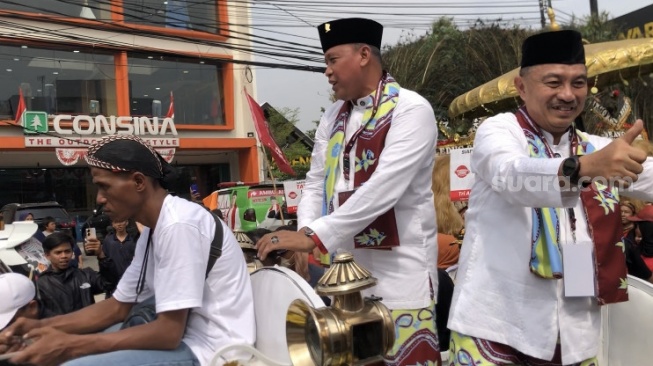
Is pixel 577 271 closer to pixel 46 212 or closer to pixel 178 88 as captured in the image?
pixel 46 212

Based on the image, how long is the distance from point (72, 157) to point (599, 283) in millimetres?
17092

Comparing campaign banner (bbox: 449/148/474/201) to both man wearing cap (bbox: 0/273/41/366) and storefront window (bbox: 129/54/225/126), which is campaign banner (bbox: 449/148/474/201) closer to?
man wearing cap (bbox: 0/273/41/366)

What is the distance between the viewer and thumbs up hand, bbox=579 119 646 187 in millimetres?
1203

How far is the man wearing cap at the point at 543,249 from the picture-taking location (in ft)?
5.20


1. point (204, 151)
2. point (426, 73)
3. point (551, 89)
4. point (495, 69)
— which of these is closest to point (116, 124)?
point (204, 151)

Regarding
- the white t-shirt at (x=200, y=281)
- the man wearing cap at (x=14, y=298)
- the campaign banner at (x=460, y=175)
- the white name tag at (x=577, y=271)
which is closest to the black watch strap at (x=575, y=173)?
the white name tag at (x=577, y=271)

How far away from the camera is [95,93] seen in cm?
1766

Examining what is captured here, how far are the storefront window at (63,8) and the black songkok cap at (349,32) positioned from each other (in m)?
15.8

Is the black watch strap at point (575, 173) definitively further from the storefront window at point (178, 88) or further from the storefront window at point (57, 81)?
the storefront window at point (178, 88)

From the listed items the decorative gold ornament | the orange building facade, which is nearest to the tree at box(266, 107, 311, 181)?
the orange building facade

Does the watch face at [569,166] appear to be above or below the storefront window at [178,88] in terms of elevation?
below

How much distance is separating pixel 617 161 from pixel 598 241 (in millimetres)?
462

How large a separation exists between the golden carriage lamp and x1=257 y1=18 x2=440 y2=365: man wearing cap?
47 centimetres

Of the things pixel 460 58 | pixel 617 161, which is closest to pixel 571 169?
pixel 617 161
